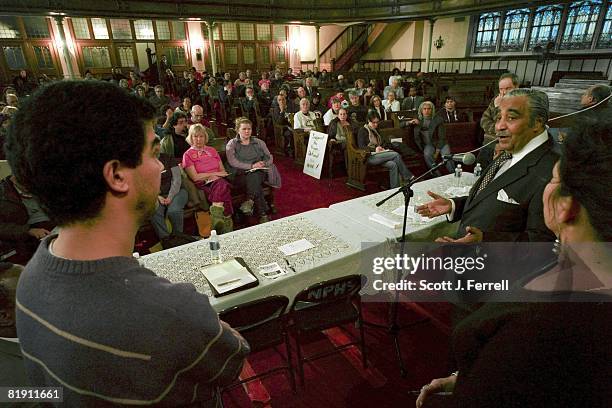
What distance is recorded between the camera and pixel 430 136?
626 centimetres

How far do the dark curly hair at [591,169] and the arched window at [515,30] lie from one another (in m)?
18.0

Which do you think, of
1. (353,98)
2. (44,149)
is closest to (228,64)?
(353,98)

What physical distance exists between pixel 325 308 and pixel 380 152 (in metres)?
3.82

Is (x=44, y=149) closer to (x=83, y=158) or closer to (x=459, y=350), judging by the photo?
(x=83, y=158)

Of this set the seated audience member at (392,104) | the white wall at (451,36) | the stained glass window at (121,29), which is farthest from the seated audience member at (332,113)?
the stained glass window at (121,29)

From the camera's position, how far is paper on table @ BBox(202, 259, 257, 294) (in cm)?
217

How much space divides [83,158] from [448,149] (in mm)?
6450

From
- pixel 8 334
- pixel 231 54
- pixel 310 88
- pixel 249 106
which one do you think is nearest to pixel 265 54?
pixel 231 54

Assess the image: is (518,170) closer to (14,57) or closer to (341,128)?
(341,128)

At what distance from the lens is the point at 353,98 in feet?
26.0

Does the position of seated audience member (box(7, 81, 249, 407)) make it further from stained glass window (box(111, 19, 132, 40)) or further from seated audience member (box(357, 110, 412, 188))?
stained glass window (box(111, 19, 132, 40))

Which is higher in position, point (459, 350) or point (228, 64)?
point (228, 64)

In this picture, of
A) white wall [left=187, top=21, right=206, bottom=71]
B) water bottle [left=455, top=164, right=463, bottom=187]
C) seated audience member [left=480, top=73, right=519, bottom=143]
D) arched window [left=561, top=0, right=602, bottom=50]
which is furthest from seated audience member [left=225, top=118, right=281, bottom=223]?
white wall [left=187, top=21, right=206, bottom=71]

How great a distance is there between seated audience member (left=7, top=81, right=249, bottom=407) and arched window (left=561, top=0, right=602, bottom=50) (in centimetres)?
1772
